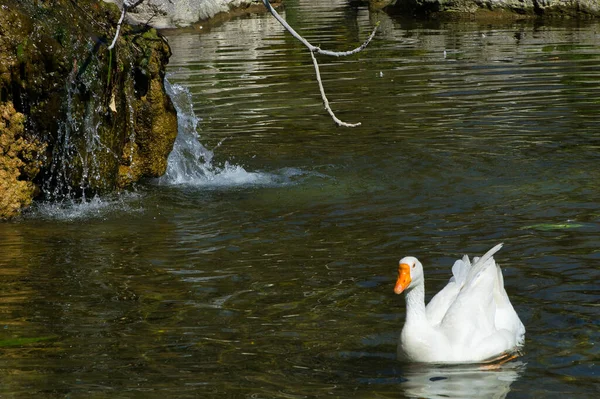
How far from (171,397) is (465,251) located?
3.28 meters

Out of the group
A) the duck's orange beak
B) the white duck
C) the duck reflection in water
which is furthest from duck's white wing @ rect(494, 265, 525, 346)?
the duck's orange beak

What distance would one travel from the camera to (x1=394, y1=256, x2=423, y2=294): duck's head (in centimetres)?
574

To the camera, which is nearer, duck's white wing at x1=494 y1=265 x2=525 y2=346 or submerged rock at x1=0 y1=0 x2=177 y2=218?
duck's white wing at x1=494 y1=265 x2=525 y2=346

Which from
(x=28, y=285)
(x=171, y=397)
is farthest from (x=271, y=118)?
(x=171, y=397)

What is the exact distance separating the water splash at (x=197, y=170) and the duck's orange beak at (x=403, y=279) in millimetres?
4710

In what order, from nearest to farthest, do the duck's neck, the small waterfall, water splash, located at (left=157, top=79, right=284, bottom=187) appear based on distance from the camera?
the duck's neck
the small waterfall
water splash, located at (left=157, top=79, right=284, bottom=187)

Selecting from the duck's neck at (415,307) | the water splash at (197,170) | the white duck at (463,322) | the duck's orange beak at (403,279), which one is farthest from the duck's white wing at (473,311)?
the water splash at (197,170)

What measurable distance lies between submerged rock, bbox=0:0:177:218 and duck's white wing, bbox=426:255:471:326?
4.10m

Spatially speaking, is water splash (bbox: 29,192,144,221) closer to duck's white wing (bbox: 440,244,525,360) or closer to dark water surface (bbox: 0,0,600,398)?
dark water surface (bbox: 0,0,600,398)

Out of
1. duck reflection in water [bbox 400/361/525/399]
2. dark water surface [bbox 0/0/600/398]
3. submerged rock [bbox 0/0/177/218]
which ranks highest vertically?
submerged rock [bbox 0/0/177/218]

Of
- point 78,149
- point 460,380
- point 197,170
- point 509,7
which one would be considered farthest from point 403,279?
point 509,7

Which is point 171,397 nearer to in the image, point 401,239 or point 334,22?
point 401,239

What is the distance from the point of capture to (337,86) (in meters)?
16.6

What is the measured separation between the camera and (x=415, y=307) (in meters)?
5.68
